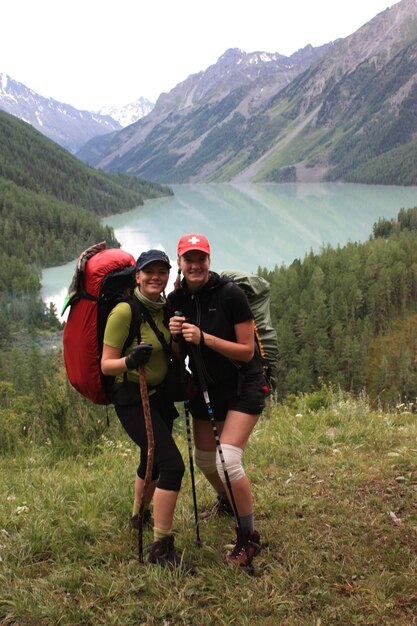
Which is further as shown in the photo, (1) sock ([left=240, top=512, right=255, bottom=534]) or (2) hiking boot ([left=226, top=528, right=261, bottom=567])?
(1) sock ([left=240, top=512, right=255, bottom=534])

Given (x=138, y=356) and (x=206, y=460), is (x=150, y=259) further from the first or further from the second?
(x=206, y=460)

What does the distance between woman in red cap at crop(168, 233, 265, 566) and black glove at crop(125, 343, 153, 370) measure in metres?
0.26

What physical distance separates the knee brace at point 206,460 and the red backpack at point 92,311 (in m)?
1.04

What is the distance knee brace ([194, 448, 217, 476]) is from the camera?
4555 mm

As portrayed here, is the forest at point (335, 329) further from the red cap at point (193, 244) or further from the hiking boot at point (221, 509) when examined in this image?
the red cap at point (193, 244)

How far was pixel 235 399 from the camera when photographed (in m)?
4.24

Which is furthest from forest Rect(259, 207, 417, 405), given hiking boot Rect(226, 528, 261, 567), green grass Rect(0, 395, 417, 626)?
hiking boot Rect(226, 528, 261, 567)

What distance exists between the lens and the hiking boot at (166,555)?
4066mm

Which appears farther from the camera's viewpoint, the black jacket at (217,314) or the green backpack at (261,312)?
the green backpack at (261,312)

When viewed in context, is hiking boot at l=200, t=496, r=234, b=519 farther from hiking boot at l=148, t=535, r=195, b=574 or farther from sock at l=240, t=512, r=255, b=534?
hiking boot at l=148, t=535, r=195, b=574

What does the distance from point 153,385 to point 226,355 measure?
27.2 inches

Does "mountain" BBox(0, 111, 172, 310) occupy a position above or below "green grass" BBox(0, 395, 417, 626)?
above

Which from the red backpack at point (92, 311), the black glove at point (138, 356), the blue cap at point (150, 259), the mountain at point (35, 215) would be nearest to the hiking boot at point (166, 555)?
the red backpack at point (92, 311)

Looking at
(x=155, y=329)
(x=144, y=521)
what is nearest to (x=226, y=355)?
(x=155, y=329)
